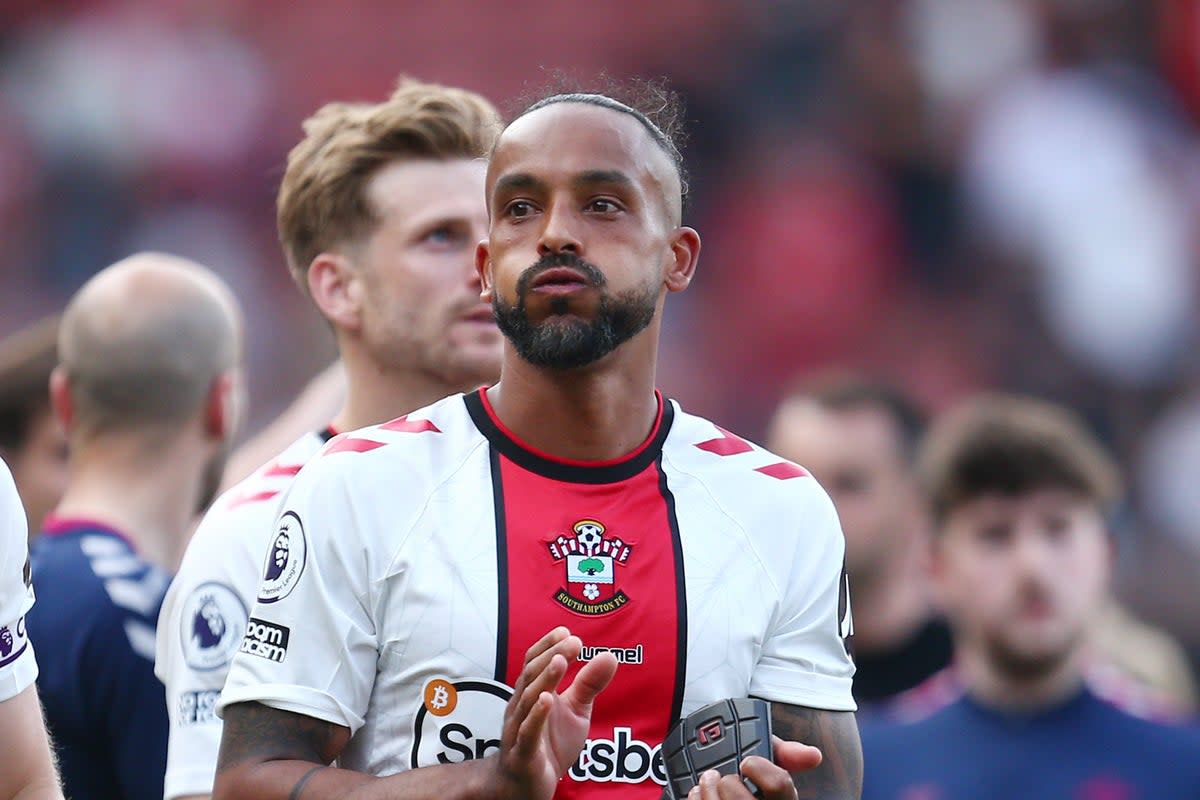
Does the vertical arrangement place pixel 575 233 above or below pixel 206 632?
above

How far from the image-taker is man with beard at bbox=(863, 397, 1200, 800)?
5613 mm

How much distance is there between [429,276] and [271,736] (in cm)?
153

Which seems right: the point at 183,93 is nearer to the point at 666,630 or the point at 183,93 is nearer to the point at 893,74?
the point at 893,74

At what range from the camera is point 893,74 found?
14.6m

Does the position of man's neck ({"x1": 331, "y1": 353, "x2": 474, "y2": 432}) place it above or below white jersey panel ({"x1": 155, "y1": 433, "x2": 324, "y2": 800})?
above

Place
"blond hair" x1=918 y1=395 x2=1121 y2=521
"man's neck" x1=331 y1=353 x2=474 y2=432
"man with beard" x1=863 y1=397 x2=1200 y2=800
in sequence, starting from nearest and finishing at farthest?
"man's neck" x1=331 y1=353 x2=474 y2=432, "man with beard" x1=863 y1=397 x2=1200 y2=800, "blond hair" x1=918 y1=395 x2=1121 y2=521

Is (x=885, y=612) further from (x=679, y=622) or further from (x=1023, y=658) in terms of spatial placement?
(x=679, y=622)

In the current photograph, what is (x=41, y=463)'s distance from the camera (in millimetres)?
5719

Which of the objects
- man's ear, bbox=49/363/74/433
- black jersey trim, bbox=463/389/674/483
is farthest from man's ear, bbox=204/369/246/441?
black jersey trim, bbox=463/389/674/483

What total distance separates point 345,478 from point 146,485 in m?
1.82

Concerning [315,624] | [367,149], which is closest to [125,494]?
[367,149]

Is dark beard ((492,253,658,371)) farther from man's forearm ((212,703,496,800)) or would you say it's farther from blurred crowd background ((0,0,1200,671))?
blurred crowd background ((0,0,1200,671))

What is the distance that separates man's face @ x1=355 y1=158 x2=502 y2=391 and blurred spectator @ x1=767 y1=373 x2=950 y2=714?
3224mm

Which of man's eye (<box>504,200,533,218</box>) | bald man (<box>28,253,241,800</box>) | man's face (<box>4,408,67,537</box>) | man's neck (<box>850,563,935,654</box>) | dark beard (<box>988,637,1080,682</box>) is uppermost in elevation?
man's eye (<box>504,200,533,218</box>)
